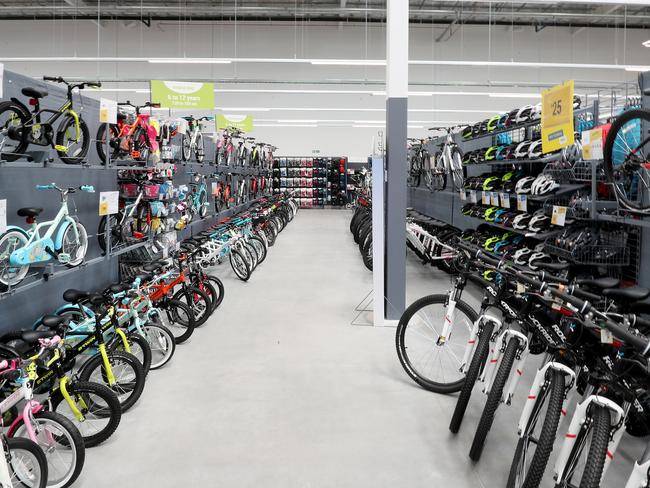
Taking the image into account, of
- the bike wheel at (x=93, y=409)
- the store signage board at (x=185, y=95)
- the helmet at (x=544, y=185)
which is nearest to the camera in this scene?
the bike wheel at (x=93, y=409)

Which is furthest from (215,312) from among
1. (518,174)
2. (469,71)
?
(469,71)

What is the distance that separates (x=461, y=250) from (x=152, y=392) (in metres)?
2.37

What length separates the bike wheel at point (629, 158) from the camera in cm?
344

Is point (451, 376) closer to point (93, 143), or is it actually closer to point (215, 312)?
point (215, 312)

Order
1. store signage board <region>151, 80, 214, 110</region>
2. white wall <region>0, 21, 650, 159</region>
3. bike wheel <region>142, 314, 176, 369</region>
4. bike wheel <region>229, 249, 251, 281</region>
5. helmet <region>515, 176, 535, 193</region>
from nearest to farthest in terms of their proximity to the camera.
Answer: bike wheel <region>142, 314, 176, 369</region> < helmet <region>515, 176, 535, 193</region> < bike wheel <region>229, 249, 251, 281</region> < store signage board <region>151, 80, 214, 110</region> < white wall <region>0, 21, 650, 159</region>

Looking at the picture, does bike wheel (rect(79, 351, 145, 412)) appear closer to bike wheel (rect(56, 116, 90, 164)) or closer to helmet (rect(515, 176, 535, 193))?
bike wheel (rect(56, 116, 90, 164))

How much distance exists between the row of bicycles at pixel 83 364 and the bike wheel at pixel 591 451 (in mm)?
2190

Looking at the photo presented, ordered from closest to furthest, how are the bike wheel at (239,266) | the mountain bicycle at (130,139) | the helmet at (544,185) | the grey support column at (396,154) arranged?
the helmet at (544,185), the grey support column at (396,154), the mountain bicycle at (130,139), the bike wheel at (239,266)

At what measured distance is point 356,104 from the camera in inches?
858

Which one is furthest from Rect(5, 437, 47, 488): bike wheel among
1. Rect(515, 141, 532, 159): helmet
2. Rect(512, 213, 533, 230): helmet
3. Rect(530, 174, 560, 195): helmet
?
Rect(515, 141, 532, 159): helmet

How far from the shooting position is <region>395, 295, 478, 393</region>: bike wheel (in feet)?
12.0

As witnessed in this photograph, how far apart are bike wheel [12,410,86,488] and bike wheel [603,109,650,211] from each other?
11.2 feet

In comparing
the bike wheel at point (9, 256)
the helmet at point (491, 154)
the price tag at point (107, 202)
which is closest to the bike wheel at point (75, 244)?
the price tag at point (107, 202)

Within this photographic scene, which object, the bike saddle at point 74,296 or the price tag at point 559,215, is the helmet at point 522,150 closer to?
the price tag at point 559,215
